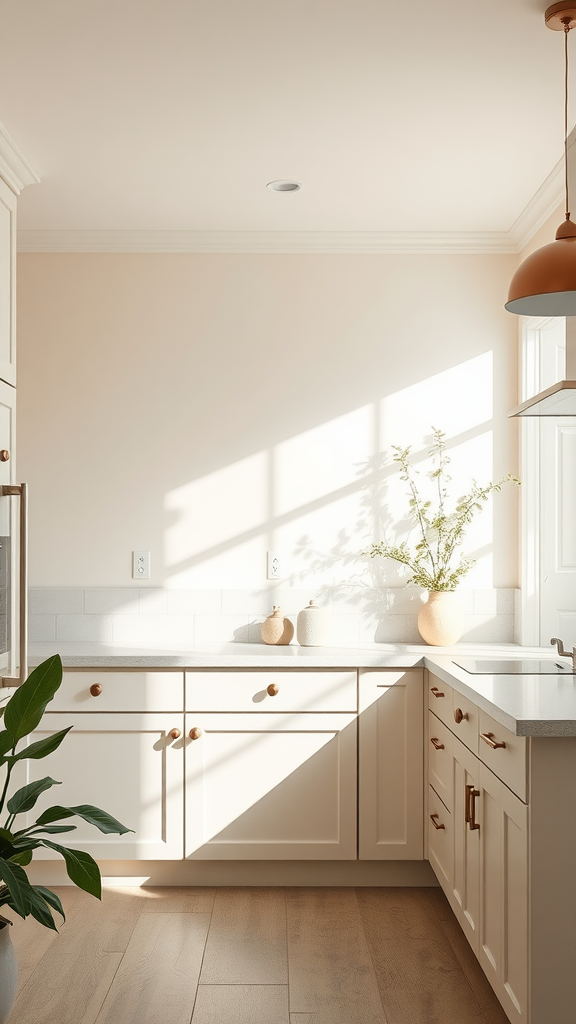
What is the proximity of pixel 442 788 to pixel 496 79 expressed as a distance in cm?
226

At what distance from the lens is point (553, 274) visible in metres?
2.09

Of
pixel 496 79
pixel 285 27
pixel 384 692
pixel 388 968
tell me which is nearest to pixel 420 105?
pixel 496 79

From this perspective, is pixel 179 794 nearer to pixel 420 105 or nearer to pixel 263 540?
pixel 263 540

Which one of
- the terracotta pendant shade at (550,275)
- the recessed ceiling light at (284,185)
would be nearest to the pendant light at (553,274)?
the terracotta pendant shade at (550,275)

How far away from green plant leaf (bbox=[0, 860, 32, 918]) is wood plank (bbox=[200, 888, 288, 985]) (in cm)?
96

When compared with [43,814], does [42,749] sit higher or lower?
higher

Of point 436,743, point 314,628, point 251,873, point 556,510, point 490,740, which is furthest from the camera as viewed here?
point 556,510

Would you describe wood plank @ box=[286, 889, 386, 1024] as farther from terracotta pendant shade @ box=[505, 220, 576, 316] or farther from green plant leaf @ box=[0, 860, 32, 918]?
terracotta pendant shade @ box=[505, 220, 576, 316]

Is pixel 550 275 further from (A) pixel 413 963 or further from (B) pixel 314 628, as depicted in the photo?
(A) pixel 413 963

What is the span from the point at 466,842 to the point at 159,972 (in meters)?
1.02

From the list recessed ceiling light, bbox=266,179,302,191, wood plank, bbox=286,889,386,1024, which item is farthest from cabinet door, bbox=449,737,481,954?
recessed ceiling light, bbox=266,179,302,191

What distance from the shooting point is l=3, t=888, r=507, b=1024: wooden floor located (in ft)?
8.12

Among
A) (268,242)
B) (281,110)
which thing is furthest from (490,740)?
(268,242)

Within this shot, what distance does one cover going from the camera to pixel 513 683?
8.52 feet
